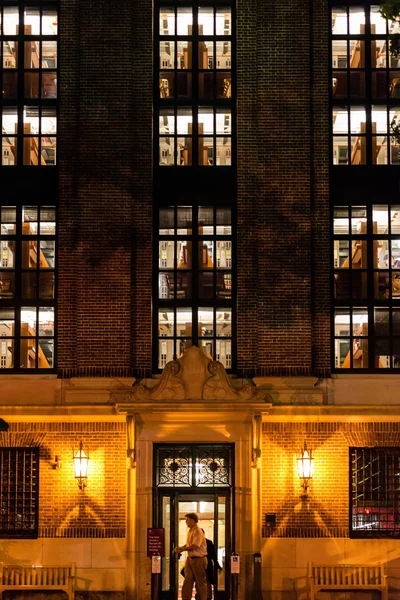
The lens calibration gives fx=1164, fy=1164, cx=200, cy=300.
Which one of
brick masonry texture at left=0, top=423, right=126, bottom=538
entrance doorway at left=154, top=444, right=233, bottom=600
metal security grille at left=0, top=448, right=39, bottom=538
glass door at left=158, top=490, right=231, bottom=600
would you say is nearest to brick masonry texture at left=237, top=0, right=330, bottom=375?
entrance doorway at left=154, top=444, right=233, bottom=600

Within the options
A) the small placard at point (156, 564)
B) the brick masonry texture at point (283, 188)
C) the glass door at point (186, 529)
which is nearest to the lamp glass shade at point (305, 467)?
the glass door at point (186, 529)

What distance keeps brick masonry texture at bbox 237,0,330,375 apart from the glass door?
3050mm

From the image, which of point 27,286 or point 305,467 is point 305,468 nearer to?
point 305,467

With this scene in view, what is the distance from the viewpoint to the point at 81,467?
84.8 feet

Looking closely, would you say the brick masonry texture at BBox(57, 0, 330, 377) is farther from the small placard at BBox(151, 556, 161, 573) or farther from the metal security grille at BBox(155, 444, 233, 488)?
the small placard at BBox(151, 556, 161, 573)

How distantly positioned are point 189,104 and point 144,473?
342 inches

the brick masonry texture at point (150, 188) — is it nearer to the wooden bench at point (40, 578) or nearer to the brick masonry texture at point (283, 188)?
the brick masonry texture at point (283, 188)

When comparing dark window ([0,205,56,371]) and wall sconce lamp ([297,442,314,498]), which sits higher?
dark window ([0,205,56,371])

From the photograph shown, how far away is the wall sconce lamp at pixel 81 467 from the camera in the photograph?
25.8m

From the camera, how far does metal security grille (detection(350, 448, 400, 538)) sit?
1025 inches

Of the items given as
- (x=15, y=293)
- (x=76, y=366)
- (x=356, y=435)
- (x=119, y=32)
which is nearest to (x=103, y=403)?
(x=76, y=366)

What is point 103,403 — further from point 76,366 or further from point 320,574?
point 320,574

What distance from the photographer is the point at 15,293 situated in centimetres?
2703

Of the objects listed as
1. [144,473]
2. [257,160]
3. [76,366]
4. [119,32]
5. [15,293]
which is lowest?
[144,473]
